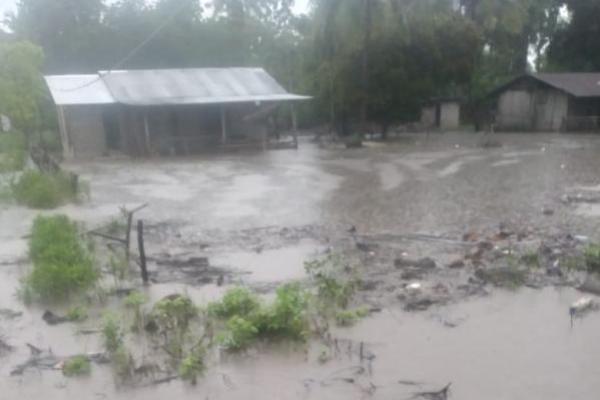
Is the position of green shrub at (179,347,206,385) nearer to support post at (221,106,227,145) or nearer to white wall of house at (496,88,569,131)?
support post at (221,106,227,145)

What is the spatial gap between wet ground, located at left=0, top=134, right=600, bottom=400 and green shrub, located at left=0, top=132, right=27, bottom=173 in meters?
2.14

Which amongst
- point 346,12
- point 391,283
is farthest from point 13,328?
point 346,12

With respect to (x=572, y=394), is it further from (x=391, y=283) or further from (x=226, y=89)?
(x=226, y=89)

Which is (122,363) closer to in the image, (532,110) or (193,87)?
(193,87)

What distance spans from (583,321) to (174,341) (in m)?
4.49

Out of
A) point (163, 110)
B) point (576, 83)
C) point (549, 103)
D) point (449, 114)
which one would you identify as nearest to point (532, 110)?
point (549, 103)

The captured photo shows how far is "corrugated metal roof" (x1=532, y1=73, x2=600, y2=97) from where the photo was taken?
33688 millimetres

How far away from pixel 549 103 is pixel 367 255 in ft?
95.8

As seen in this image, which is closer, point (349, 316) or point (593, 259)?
point (349, 316)

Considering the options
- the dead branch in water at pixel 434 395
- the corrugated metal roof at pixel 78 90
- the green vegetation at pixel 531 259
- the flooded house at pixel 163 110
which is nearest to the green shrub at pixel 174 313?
the dead branch in water at pixel 434 395

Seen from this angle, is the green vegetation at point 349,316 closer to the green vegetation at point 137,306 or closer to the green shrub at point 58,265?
the green vegetation at point 137,306

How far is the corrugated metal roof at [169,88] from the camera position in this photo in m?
27.3

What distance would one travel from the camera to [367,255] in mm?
10328

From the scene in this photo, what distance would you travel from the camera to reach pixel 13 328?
7715 millimetres
